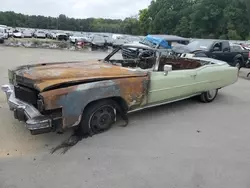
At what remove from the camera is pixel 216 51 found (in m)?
11.5

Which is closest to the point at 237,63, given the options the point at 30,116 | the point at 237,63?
the point at 237,63

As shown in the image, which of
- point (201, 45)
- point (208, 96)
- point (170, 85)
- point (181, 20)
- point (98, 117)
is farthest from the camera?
point (181, 20)

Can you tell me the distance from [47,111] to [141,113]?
2.19 metres

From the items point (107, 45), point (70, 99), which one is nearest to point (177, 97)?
point (70, 99)

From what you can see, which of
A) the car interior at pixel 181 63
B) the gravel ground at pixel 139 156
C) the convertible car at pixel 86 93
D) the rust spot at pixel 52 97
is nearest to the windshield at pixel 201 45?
the car interior at pixel 181 63

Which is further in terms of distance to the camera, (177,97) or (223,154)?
(177,97)

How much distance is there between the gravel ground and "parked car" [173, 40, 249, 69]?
6761 millimetres

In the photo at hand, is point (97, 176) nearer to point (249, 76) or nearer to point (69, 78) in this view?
point (69, 78)

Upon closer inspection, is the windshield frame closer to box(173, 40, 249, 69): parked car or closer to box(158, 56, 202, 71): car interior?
box(173, 40, 249, 69): parked car

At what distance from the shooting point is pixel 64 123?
3.52 metres

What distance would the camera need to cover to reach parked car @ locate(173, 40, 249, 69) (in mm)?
11188

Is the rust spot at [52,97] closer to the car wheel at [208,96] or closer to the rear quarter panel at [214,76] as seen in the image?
the rear quarter panel at [214,76]

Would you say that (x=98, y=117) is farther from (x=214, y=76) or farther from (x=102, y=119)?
(x=214, y=76)

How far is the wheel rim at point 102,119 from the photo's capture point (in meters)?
4.01
